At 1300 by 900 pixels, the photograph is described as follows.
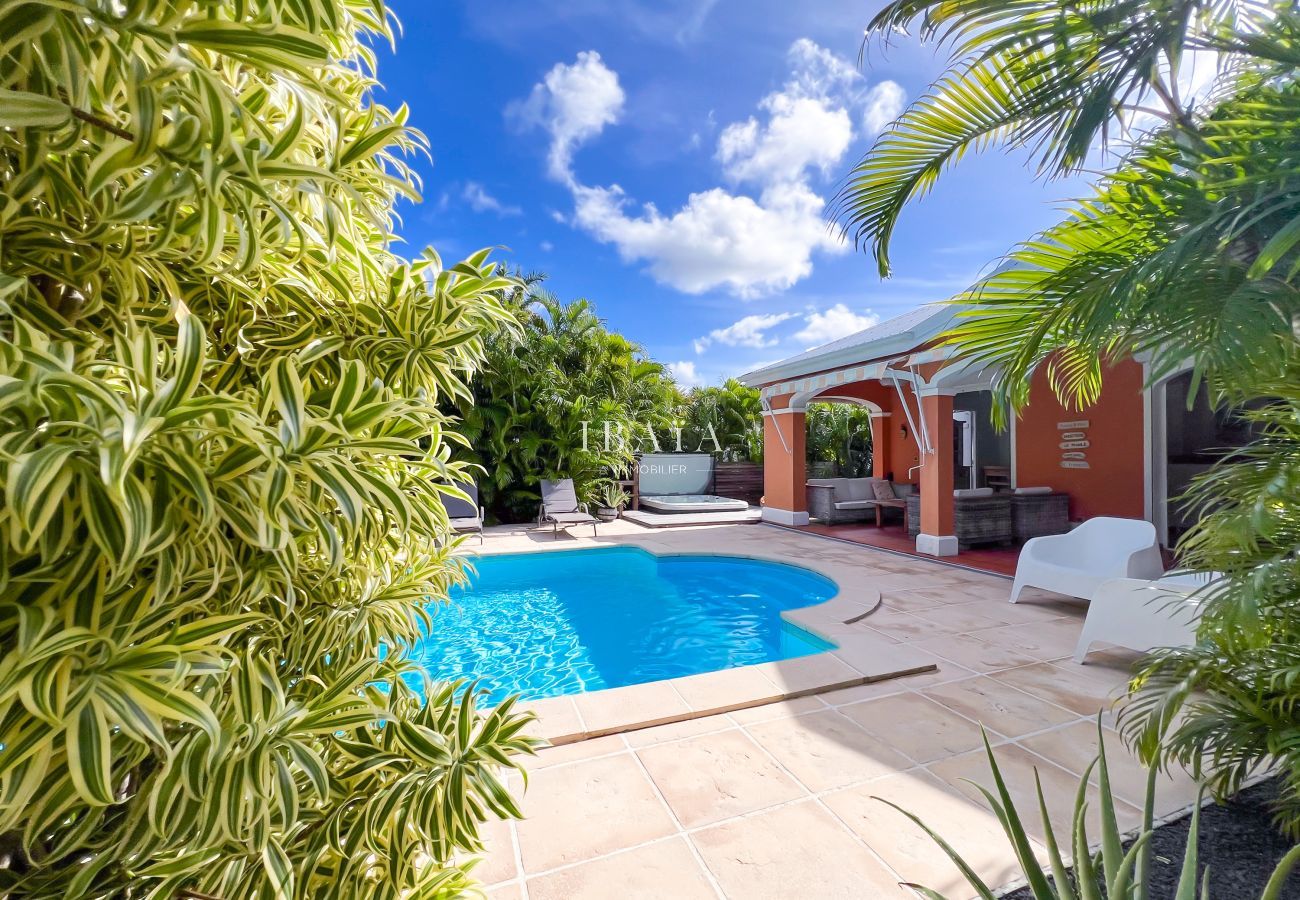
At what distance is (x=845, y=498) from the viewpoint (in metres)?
13.0

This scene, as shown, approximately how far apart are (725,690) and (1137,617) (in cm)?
348

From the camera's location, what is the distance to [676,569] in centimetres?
995

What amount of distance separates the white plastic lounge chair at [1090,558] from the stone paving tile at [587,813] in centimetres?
534

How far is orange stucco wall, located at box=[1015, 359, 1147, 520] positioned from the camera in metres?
9.44

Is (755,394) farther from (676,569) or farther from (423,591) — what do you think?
(423,591)

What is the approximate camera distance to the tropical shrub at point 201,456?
2.66 feet

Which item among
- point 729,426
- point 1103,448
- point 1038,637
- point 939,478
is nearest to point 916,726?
point 1038,637

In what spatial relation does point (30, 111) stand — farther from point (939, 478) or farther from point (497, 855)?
point (939, 478)

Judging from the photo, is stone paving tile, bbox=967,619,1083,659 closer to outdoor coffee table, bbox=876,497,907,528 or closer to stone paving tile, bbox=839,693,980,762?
stone paving tile, bbox=839,693,980,762

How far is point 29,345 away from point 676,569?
31.3 feet

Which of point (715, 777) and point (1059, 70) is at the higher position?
point (1059, 70)

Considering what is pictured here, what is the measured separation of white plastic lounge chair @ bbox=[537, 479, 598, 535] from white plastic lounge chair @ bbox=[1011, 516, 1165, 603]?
8.22 m

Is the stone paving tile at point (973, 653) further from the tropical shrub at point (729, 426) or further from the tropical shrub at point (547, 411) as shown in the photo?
the tropical shrub at point (729, 426)

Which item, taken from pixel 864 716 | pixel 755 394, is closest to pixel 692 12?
pixel 864 716
